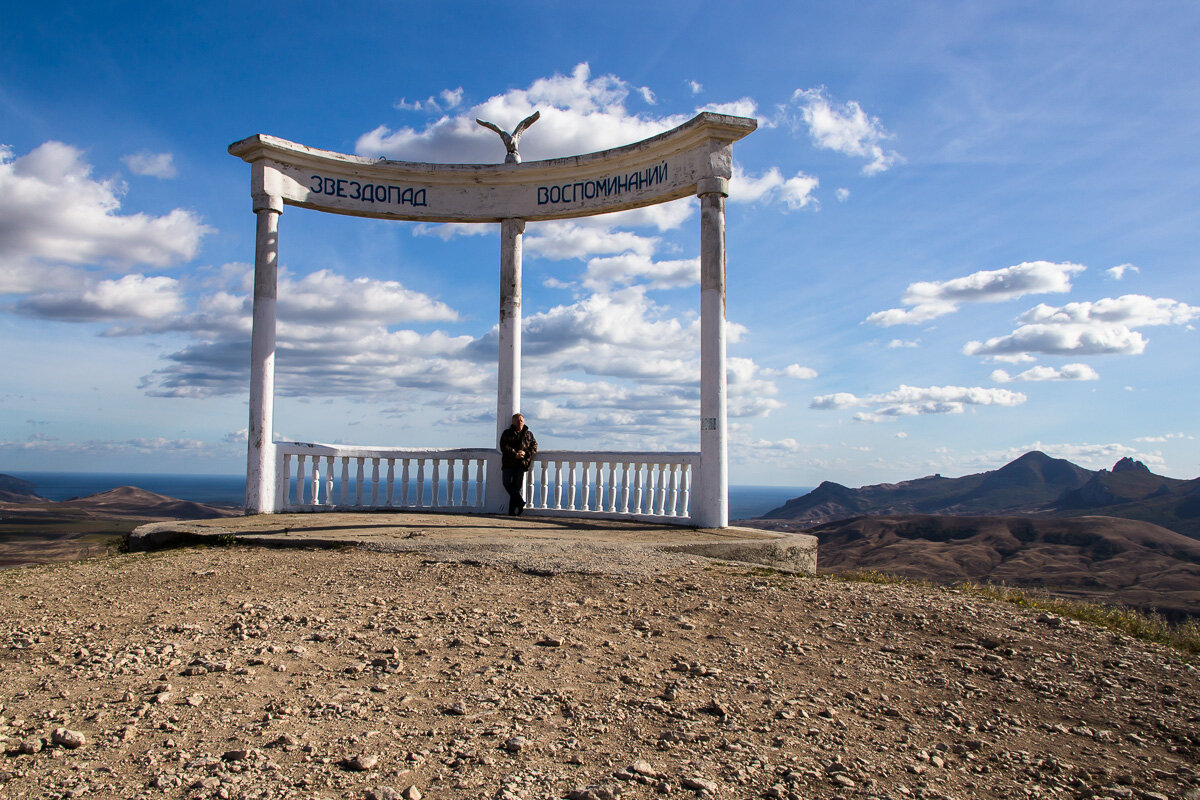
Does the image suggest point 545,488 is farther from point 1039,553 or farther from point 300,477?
point 1039,553

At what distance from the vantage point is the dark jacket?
11.3 metres

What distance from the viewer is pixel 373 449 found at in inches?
456

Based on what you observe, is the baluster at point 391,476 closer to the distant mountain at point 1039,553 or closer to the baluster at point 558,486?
the baluster at point 558,486

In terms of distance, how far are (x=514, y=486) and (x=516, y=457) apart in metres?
0.48

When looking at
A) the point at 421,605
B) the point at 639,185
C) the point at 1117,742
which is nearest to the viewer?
the point at 1117,742

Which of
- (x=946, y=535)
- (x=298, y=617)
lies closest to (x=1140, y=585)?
(x=946, y=535)

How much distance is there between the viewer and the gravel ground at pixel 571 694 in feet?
10.3

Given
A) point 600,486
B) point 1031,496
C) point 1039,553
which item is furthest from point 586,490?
point 1031,496

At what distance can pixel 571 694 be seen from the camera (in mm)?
3977

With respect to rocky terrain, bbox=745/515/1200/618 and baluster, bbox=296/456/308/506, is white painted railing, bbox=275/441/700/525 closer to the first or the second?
baluster, bbox=296/456/308/506

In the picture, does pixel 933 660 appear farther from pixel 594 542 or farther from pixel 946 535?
pixel 946 535

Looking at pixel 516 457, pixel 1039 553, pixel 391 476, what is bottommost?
pixel 1039 553

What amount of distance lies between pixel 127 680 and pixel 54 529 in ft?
177

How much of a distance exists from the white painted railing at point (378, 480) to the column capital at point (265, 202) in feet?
11.7
